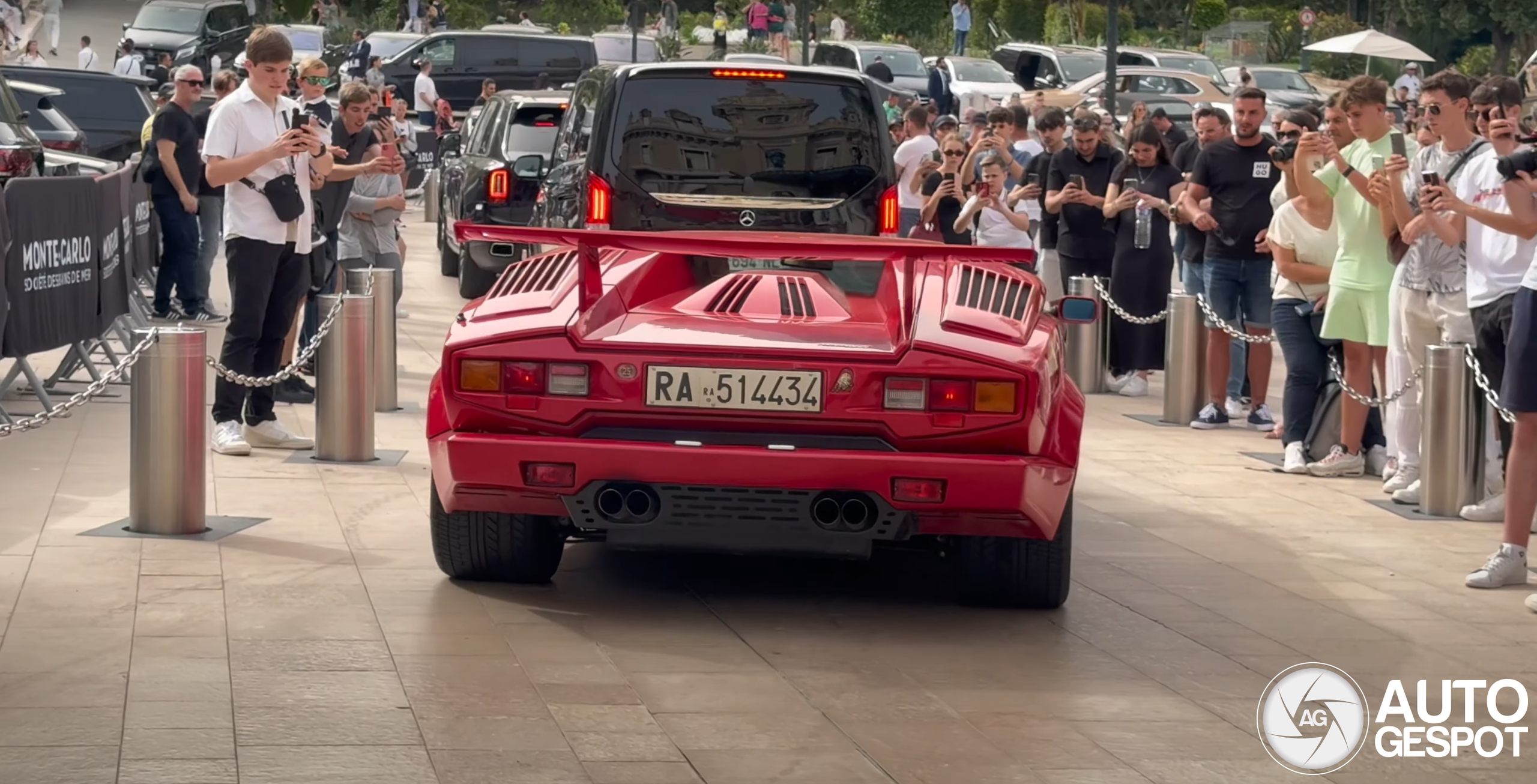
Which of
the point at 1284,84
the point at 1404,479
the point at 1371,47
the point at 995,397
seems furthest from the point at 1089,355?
the point at 1371,47

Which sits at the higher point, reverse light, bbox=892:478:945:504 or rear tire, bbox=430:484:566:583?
reverse light, bbox=892:478:945:504

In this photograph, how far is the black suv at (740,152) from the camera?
32.6 feet

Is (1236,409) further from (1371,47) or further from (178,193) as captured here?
(1371,47)

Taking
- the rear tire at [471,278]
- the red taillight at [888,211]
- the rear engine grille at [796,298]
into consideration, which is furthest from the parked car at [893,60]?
the rear engine grille at [796,298]

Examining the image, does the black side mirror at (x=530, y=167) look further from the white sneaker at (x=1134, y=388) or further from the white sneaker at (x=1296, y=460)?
the white sneaker at (x=1296, y=460)

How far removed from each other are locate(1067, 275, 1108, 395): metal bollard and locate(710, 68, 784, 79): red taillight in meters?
4.23

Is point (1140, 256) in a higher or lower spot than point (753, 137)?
lower

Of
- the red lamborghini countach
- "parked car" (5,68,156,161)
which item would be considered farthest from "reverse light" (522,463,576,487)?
"parked car" (5,68,156,161)

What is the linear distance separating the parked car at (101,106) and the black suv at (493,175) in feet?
20.9

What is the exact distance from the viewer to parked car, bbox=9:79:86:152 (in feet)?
71.5

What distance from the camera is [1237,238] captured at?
12.1 metres

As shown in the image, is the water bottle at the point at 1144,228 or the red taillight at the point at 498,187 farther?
the red taillight at the point at 498,187

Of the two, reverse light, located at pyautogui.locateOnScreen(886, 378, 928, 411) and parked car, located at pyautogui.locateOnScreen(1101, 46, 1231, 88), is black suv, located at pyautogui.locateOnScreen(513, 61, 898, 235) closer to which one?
reverse light, located at pyautogui.locateOnScreen(886, 378, 928, 411)

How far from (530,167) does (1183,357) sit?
6741mm
